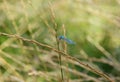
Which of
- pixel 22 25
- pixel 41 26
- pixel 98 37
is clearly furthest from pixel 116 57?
pixel 41 26

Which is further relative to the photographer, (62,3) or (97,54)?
(62,3)

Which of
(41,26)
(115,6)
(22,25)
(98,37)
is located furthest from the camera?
(115,6)

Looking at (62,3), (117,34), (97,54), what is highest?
(62,3)

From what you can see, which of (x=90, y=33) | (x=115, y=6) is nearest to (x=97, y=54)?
(x=90, y=33)

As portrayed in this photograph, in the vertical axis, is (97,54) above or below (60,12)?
below

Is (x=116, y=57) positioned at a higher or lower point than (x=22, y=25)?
lower

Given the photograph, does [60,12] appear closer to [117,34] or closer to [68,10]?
[68,10]

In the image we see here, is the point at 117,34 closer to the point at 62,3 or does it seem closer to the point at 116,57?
the point at 116,57

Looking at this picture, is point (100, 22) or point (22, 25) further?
point (100, 22)

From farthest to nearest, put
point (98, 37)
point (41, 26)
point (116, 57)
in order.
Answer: point (41, 26), point (98, 37), point (116, 57)
